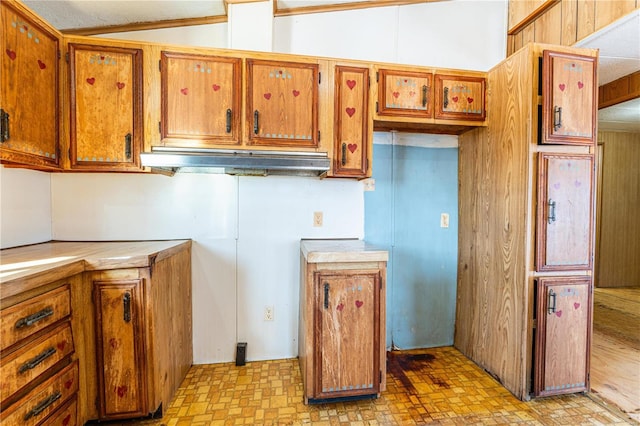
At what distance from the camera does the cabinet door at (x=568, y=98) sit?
1765mm

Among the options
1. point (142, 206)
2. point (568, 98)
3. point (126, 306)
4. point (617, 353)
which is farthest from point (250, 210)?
point (617, 353)

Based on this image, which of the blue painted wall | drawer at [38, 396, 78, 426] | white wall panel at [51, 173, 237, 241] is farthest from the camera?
the blue painted wall

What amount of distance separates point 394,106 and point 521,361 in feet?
5.84

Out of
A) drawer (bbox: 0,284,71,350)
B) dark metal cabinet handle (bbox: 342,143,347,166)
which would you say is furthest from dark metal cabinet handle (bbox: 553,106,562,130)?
drawer (bbox: 0,284,71,350)

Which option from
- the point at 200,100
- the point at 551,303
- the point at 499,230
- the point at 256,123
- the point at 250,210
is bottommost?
the point at 551,303

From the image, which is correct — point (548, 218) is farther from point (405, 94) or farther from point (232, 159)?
point (232, 159)

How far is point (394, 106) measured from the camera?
2.07 m

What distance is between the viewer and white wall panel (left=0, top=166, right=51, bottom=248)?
1.74m

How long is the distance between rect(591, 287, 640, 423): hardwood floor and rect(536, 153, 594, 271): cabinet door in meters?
0.83

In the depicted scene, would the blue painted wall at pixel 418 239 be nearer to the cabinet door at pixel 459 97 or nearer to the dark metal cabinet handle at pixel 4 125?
the cabinet door at pixel 459 97

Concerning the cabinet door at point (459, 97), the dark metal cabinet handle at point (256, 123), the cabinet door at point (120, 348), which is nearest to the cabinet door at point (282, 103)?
the dark metal cabinet handle at point (256, 123)

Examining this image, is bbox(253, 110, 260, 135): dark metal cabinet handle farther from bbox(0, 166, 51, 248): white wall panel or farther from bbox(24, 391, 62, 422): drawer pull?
bbox(24, 391, 62, 422): drawer pull

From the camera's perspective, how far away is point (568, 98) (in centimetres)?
180

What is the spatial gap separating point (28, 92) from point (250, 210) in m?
1.35
